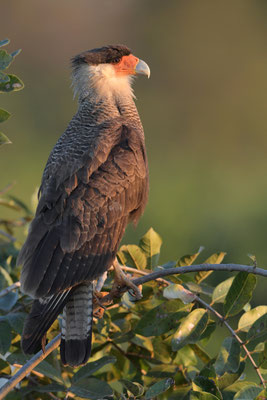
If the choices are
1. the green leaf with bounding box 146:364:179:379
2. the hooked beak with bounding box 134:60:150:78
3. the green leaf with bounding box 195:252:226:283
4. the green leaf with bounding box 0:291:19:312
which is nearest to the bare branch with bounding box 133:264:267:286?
the green leaf with bounding box 195:252:226:283

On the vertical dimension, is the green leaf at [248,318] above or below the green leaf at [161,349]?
above

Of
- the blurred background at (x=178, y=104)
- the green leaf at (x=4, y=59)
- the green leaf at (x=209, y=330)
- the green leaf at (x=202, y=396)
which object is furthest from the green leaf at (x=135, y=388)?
the blurred background at (x=178, y=104)

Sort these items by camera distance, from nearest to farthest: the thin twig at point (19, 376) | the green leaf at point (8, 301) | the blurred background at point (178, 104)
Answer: the thin twig at point (19, 376) → the green leaf at point (8, 301) → the blurred background at point (178, 104)

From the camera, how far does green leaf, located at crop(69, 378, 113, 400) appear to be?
244cm

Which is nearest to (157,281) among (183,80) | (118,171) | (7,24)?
(118,171)

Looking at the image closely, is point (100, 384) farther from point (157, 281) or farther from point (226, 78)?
point (226, 78)

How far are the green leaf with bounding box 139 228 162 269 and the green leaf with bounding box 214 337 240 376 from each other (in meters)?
0.54

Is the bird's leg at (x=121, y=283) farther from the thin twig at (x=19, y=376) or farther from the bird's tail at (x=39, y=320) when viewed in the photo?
the thin twig at (x=19, y=376)

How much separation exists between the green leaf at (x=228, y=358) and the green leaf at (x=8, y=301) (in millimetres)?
827

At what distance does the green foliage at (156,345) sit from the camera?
235 cm

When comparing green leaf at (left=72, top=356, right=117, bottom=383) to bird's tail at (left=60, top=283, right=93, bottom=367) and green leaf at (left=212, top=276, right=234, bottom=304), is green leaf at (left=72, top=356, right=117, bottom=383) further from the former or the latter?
green leaf at (left=212, top=276, right=234, bottom=304)

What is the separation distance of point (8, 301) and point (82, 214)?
0.45m

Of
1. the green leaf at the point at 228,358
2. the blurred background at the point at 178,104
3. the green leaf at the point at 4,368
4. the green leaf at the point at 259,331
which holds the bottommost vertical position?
the blurred background at the point at 178,104

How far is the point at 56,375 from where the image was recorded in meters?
2.54
